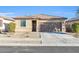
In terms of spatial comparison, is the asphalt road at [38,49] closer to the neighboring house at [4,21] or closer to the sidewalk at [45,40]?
the sidewalk at [45,40]

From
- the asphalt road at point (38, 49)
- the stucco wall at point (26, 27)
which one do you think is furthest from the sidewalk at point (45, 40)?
the stucco wall at point (26, 27)

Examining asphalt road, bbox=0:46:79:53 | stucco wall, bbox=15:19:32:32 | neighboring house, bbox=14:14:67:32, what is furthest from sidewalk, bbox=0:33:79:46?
stucco wall, bbox=15:19:32:32

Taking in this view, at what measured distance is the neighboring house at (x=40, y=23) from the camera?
13234mm

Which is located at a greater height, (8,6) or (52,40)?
(8,6)

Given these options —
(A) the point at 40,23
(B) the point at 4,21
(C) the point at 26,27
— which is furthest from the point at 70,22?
(B) the point at 4,21

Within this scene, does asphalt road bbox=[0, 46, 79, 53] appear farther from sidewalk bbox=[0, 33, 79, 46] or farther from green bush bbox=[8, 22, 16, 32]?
green bush bbox=[8, 22, 16, 32]
